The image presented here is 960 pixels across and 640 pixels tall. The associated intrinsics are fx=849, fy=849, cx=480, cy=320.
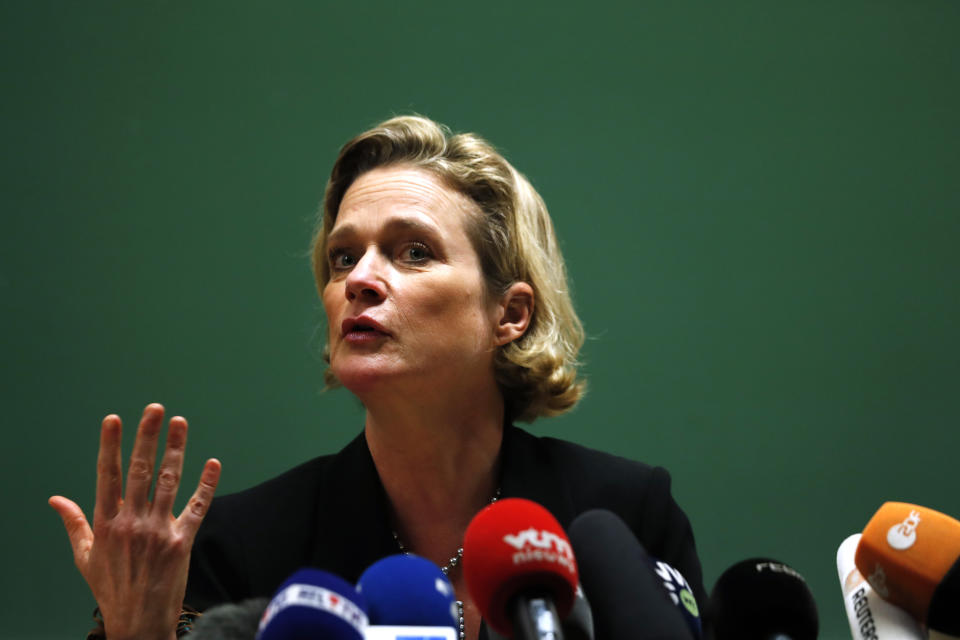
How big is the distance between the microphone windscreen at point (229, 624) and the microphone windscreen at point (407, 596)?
0.10 metres

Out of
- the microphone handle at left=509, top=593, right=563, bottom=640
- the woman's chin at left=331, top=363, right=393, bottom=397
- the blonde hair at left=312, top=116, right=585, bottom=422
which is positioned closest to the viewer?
the microphone handle at left=509, top=593, right=563, bottom=640

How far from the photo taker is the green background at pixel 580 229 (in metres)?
2.62

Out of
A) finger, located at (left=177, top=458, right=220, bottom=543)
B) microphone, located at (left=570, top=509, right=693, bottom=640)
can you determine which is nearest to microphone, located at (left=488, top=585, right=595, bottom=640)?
microphone, located at (left=570, top=509, right=693, bottom=640)

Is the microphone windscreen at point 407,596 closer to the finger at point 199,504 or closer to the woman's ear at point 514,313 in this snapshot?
the finger at point 199,504

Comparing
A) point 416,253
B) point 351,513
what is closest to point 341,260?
point 416,253

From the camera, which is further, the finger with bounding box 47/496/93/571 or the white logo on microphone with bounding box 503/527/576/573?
the finger with bounding box 47/496/93/571

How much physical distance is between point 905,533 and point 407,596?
54cm

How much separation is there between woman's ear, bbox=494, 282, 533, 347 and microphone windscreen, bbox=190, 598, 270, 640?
1.10m

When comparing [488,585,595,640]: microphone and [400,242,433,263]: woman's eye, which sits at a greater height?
[400,242,433,263]: woman's eye

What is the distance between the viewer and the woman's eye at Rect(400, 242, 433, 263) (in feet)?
5.38

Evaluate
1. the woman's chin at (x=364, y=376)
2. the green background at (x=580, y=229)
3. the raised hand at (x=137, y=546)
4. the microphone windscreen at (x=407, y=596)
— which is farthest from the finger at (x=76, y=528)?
the green background at (x=580, y=229)

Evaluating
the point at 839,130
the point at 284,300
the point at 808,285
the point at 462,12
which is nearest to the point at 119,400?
the point at 284,300

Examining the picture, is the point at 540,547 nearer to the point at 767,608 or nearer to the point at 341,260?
the point at 767,608

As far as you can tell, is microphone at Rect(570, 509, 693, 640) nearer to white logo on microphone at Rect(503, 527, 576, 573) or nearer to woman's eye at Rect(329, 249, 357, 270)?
white logo on microphone at Rect(503, 527, 576, 573)
